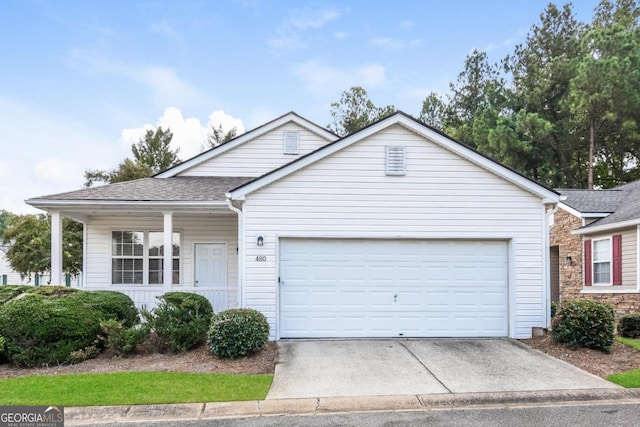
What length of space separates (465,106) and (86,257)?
29228mm

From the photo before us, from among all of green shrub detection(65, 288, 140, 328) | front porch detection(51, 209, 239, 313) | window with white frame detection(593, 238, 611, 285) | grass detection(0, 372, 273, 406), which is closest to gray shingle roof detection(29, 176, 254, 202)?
front porch detection(51, 209, 239, 313)

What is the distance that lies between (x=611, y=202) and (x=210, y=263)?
46.7 feet

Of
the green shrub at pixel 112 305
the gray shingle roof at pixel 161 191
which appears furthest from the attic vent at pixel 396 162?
the green shrub at pixel 112 305

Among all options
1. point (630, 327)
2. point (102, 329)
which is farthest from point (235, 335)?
point (630, 327)

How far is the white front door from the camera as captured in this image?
43.2ft

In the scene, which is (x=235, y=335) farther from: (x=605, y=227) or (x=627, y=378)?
(x=605, y=227)

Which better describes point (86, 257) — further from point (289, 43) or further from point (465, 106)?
point (465, 106)

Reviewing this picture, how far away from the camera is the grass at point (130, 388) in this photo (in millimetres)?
6129

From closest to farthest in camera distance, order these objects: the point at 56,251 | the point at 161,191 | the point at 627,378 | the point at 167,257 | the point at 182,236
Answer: the point at 627,378
the point at 56,251
the point at 167,257
the point at 161,191
the point at 182,236

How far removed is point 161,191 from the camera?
12.1m

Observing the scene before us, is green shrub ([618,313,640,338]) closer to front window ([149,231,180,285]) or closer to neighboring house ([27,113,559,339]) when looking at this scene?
neighboring house ([27,113,559,339])

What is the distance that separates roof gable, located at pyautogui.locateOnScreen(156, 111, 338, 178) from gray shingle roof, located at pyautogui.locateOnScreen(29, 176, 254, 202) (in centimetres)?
53

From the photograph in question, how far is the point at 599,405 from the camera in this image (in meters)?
6.11

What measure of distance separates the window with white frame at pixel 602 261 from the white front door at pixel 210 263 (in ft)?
39.6
